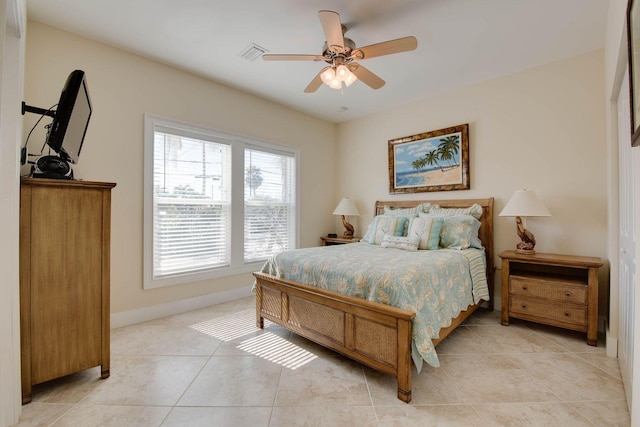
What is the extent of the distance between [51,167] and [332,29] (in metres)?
2.16

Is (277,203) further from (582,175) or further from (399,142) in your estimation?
(582,175)

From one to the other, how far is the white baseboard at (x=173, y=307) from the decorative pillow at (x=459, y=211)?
276 cm

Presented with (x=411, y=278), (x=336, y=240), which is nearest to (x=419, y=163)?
(x=336, y=240)

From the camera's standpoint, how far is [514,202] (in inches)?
116

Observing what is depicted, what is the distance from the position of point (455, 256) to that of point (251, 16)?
2797 mm

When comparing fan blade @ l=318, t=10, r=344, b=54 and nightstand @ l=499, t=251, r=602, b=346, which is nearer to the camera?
fan blade @ l=318, t=10, r=344, b=54

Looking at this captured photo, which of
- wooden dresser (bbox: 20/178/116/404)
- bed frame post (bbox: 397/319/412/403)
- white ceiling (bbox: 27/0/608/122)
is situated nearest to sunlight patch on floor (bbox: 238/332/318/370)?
bed frame post (bbox: 397/319/412/403)

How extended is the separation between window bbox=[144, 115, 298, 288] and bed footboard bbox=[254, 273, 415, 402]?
3.78 ft

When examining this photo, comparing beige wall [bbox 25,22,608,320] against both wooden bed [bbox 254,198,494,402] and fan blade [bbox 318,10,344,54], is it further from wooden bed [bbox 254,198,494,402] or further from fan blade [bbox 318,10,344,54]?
fan blade [bbox 318,10,344,54]

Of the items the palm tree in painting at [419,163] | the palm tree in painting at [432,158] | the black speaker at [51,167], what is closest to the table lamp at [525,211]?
the palm tree in painting at [432,158]

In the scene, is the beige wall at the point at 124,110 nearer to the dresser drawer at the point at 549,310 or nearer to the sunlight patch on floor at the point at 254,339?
the sunlight patch on floor at the point at 254,339

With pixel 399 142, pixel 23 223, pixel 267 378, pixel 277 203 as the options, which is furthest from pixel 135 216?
pixel 399 142

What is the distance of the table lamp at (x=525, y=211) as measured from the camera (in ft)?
9.32

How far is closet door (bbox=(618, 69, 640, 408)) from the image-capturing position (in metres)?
1.77
